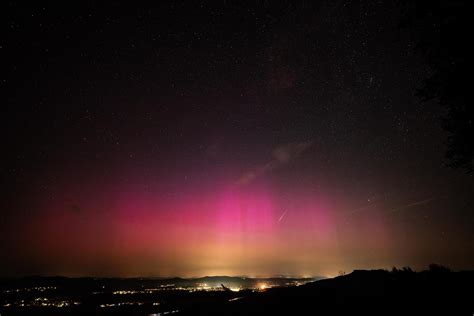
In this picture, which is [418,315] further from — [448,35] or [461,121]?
[448,35]

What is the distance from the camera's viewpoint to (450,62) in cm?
975

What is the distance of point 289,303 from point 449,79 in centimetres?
896

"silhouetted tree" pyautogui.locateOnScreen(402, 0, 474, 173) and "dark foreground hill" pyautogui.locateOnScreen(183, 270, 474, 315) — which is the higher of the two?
"silhouetted tree" pyautogui.locateOnScreen(402, 0, 474, 173)

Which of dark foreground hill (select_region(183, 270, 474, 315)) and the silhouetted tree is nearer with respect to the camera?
dark foreground hill (select_region(183, 270, 474, 315))

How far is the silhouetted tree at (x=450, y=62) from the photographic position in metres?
9.26

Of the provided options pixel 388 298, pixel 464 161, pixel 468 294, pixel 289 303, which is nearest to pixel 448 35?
pixel 464 161

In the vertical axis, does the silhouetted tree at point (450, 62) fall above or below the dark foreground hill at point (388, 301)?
above

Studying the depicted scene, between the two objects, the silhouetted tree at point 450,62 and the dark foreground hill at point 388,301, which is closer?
the dark foreground hill at point 388,301

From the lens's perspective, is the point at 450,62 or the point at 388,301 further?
the point at 450,62

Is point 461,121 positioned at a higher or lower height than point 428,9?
lower

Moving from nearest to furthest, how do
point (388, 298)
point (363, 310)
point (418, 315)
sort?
point (418, 315) < point (363, 310) < point (388, 298)

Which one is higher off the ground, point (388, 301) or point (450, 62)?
point (450, 62)

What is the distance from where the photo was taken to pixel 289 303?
8430mm

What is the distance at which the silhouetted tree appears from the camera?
9.26 metres
